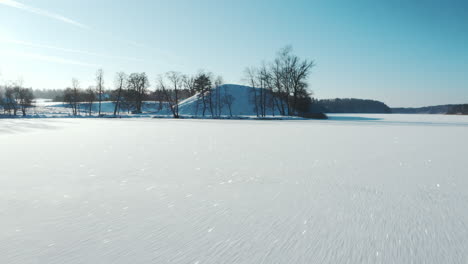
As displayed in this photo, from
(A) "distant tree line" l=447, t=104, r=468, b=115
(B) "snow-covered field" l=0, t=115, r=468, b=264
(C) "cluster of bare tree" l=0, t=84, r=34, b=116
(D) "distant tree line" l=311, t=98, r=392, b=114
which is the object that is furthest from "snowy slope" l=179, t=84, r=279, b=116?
(D) "distant tree line" l=311, t=98, r=392, b=114

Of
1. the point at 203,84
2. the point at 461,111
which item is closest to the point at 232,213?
the point at 203,84

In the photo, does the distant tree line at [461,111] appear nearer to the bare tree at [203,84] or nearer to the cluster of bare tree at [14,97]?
the bare tree at [203,84]

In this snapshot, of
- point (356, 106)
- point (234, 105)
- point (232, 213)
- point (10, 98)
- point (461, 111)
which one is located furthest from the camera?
point (356, 106)

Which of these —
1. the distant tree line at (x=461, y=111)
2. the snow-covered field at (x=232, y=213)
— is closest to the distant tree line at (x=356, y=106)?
the distant tree line at (x=461, y=111)

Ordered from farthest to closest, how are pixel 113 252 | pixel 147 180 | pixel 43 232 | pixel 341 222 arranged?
pixel 147 180 < pixel 341 222 < pixel 43 232 < pixel 113 252

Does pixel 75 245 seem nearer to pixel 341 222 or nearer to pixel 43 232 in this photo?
pixel 43 232

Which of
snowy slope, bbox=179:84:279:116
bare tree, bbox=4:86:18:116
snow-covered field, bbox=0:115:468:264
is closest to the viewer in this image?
snow-covered field, bbox=0:115:468:264

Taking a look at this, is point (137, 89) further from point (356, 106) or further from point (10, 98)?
point (356, 106)

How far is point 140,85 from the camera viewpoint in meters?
70.3

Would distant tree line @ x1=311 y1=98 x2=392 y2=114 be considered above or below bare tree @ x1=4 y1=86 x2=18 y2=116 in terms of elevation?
above

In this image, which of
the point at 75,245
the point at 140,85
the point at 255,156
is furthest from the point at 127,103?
the point at 75,245

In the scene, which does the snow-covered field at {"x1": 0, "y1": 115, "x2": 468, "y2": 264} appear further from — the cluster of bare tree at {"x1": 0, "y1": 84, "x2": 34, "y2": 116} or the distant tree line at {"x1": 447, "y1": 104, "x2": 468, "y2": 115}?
the distant tree line at {"x1": 447, "y1": 104, "x2": 468, "y2": 115}

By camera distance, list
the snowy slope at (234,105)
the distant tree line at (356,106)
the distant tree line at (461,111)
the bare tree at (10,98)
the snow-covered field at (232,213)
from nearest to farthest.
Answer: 1. the snow-covered field at (232,213)
2. the bare tree at (10,98)
3. the snowy slope at (234,105)
4. the distant tree line at (461,111)
5. the distant tree line at (356,106)

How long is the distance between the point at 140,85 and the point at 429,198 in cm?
7348
